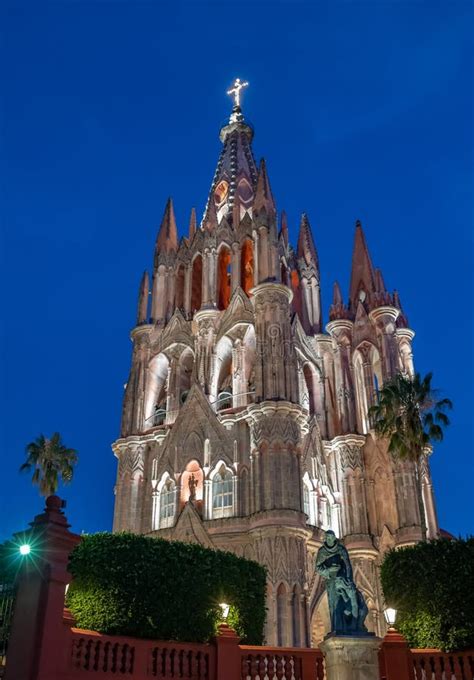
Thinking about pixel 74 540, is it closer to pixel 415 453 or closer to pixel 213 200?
pixel 415 453

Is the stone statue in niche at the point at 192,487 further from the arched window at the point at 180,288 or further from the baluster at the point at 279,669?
the baluster at the point at 279,669

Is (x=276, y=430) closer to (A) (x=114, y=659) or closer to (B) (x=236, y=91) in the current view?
(A) (x=114, y=659)

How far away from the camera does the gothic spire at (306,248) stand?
5150 centimetres

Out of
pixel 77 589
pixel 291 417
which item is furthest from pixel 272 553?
pixel 77 589

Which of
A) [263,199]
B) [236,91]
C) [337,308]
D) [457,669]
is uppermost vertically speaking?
[236,91]

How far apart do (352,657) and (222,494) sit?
20675 millimetres

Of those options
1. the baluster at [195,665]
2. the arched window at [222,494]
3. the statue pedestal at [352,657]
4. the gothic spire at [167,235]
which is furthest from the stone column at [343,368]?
the baluster at [195,665]

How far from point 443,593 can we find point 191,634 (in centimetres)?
755

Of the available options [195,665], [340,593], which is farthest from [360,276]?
[195,665]

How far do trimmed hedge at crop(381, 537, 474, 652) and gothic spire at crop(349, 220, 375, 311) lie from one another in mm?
27397

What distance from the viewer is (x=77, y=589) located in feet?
64.0

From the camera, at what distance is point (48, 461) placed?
37.3 m

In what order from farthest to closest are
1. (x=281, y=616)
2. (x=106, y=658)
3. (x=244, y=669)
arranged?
(x=281, y=616) < (x=244, y=669) < (x=106, y=658)

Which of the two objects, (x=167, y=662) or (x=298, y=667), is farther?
(x=298, y=667)
